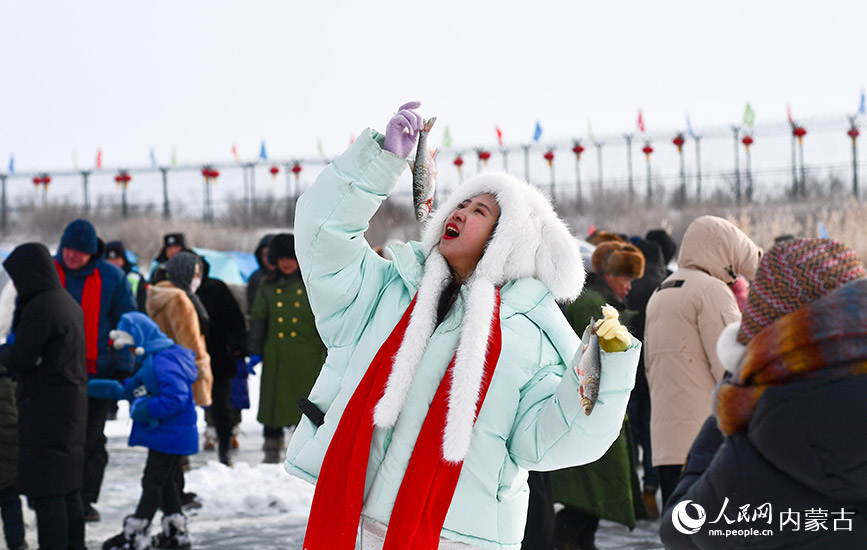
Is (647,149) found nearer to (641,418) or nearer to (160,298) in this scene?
(641,418)

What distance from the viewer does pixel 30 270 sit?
17.4 ft

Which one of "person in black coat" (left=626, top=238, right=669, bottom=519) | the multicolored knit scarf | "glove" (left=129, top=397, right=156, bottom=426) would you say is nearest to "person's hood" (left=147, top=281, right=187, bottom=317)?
"glove" (left=129, top=397, right=156, bottom=426)

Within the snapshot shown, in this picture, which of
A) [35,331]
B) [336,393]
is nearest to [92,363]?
[35,331]

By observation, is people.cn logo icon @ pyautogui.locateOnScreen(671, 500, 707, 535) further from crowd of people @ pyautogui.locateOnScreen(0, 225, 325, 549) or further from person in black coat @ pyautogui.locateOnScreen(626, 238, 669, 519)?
person in black coat @ pyautogui.locateOnScreen(626, 238, 669, 519)

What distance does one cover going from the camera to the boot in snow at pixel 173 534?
19.3 ft

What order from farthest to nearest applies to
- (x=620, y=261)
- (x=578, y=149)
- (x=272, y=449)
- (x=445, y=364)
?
(x=578, y=149) < (x=272, y=449) < (x=620, y=261) < (x=445, y=364)

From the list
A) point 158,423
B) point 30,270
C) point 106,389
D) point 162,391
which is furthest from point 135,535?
point 30,270

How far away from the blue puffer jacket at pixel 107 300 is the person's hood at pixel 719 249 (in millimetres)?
3507

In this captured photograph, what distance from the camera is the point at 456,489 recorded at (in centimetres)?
283

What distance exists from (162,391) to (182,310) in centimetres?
144

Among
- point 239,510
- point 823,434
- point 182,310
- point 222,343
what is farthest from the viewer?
point 222,343

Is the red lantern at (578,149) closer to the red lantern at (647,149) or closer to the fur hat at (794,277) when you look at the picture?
the red lantern at (647,149)

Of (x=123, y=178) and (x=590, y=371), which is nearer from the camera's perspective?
(x=590, y=371)

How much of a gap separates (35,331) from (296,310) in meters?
3.14
